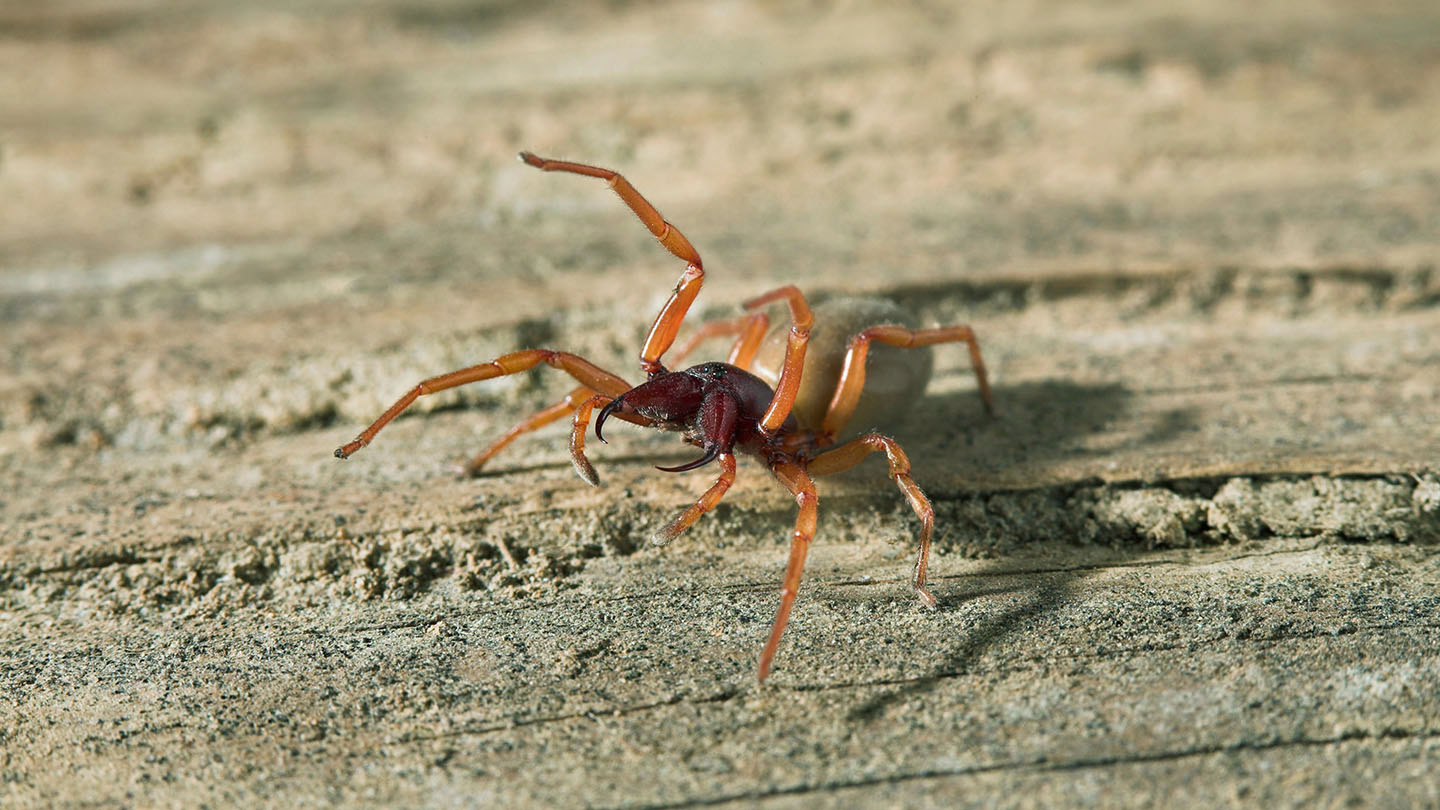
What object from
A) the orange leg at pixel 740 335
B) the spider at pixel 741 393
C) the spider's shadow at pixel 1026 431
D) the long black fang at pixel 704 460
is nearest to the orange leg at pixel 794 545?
the spider at pixel 741 393

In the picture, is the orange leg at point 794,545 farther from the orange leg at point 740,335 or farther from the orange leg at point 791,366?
the orange leg at point 740,335

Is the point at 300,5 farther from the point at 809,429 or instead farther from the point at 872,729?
the point at 872,729

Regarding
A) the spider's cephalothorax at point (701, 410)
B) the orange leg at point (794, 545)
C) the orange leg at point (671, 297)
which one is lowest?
the orange leg at point (794, 545)

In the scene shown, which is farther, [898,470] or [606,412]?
[606,412]

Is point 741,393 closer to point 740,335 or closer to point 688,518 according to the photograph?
point 740,335

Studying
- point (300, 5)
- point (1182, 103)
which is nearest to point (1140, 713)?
point (1182, 103)

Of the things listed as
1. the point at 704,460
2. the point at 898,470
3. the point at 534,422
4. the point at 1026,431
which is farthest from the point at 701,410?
the point at 1026,431

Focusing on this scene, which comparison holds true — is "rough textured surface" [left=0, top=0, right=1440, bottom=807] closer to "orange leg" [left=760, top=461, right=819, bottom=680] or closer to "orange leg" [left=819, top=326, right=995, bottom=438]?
"orange leg" [left=760, top=461, right=819, bottom=680]
